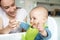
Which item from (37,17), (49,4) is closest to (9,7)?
(37,17)

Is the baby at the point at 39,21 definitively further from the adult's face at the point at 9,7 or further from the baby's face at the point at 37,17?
the adult's face at the point at 9,7

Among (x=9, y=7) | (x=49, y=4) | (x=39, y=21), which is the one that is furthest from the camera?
(x=49, y=4)

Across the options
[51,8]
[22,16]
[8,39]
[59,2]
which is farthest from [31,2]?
[8,39]

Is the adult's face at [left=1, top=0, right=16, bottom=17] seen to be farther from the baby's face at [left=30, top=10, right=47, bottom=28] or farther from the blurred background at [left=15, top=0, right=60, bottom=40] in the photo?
the blurred background at [left=15, top=0, right=60, bottom=40]

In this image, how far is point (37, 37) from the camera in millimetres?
484

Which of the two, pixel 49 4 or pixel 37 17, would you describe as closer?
pixel 37 17

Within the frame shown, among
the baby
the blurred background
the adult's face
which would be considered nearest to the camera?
the baby

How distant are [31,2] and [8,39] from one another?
46.3 inches

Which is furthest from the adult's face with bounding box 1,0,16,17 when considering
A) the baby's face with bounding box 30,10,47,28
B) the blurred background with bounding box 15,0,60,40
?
the blurred background with bounding box 15,0,60,40

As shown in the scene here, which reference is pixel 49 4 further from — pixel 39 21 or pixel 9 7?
pixel 39 21

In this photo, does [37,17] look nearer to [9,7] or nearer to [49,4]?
[9,7]

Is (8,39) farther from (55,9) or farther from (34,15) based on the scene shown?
(55,9)

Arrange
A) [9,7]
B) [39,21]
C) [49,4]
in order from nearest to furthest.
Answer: [39,21], [9,7], [49,4]

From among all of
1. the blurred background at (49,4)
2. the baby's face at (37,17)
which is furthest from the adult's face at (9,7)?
the blurred background at (49,4)
